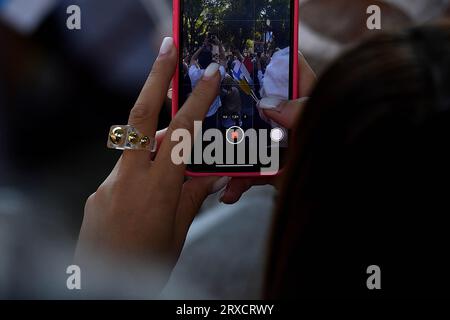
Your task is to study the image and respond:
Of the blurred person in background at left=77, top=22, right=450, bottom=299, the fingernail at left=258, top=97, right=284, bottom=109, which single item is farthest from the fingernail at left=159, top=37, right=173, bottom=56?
the blurred person in background at left=77, top=22, right=450, bottom=299

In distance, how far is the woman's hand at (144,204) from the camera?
2.41 ft

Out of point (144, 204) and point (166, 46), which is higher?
point (166, 46)

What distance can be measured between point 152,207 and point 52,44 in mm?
240

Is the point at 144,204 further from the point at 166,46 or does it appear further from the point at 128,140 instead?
the point at 166,46

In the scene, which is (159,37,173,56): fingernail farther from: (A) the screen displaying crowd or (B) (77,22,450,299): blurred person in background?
(B) (77,22,450,299): blurred person in background

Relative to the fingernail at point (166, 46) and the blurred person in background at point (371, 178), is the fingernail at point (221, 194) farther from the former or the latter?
the blurred person in background at point (371, 178)

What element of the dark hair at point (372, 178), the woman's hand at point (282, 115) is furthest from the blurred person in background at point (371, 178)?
the woman's hand at point (282, 115)

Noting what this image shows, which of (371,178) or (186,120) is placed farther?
(186,120)

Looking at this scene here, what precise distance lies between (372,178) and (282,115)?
1.23 feet

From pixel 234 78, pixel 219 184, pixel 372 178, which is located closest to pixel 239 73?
pixel 234 78

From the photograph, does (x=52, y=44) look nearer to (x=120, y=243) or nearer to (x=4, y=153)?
(x=4, y=153)

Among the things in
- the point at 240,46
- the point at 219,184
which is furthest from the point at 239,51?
the point at 219,184

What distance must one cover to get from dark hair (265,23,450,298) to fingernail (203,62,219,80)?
0.36 metres

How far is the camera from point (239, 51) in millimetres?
689
